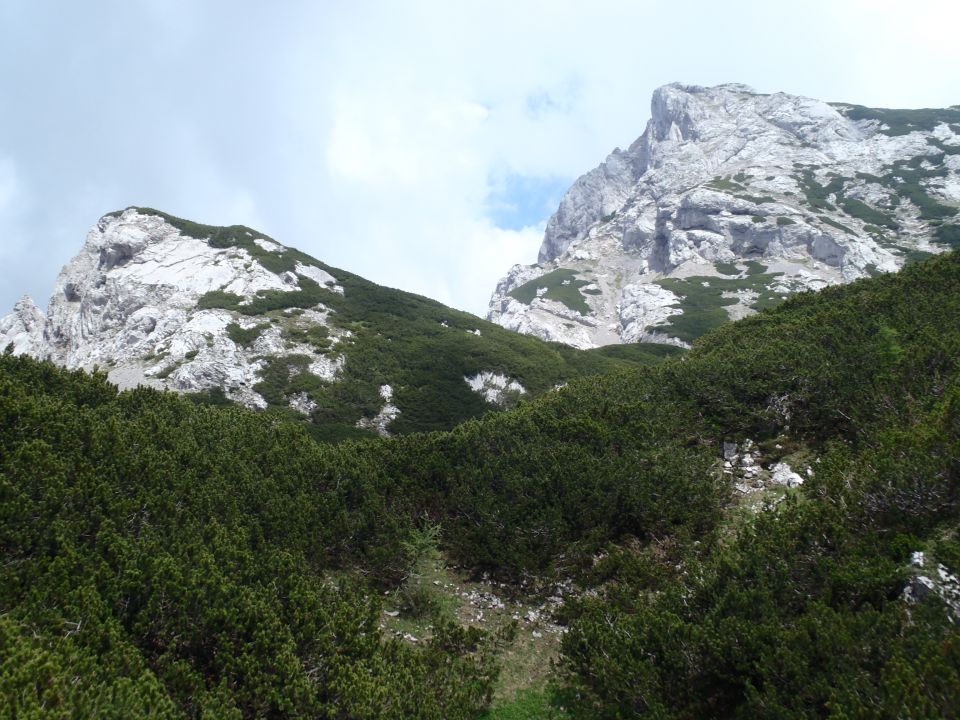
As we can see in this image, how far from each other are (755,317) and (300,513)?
24.9 m

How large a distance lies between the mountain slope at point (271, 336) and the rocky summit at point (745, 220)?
50.4 meters

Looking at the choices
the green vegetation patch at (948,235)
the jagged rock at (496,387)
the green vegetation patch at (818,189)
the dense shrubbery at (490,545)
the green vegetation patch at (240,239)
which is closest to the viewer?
the dense shrubbery at (490,545)

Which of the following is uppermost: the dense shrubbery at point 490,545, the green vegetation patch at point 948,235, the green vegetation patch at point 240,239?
the green vegetation patch at point 948,235

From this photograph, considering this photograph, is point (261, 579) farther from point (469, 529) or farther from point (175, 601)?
point (469, 529)

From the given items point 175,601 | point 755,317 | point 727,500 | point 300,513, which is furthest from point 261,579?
point 755,317

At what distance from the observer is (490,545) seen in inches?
478

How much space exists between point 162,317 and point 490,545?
4651 cm

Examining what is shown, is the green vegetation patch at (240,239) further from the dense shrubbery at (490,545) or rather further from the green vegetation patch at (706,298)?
the green vegetation patch at (706,298)

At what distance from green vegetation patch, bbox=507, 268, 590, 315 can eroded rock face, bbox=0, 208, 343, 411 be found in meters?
75.0

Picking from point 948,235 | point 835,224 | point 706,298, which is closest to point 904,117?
point 835,224

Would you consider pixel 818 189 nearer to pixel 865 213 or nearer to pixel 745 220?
pixel 865 213

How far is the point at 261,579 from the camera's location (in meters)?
8.69

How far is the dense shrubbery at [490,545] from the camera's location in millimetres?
6094

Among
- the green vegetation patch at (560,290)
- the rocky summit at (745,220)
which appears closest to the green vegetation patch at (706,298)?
the rocky summit at (745,220)
